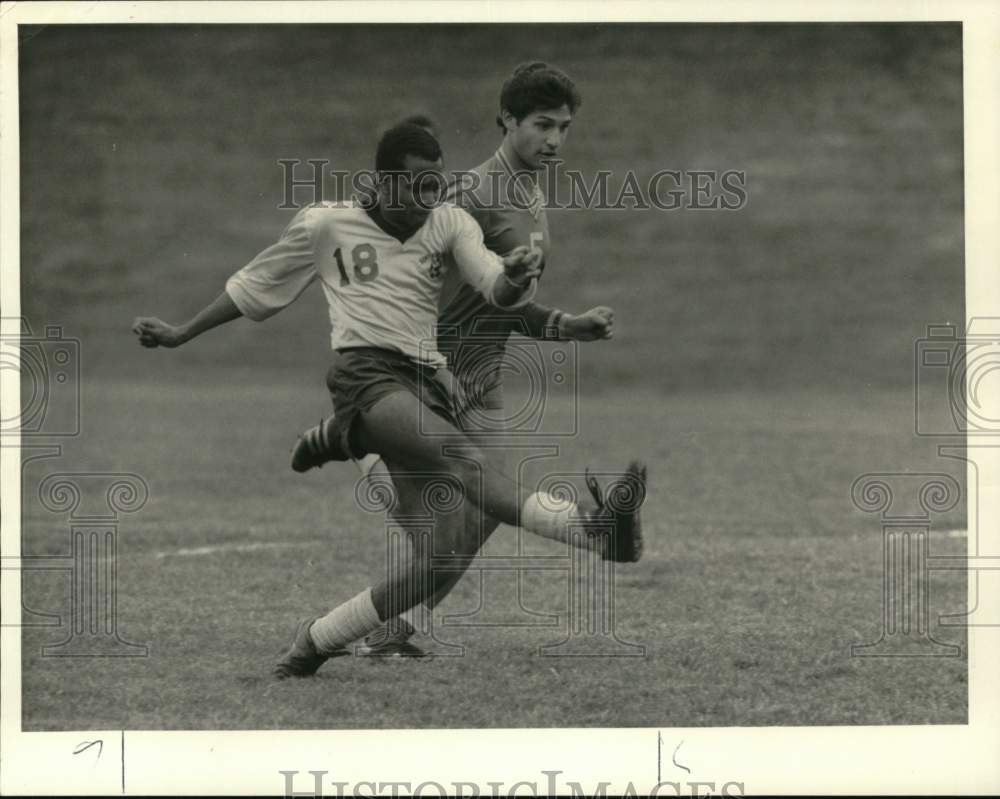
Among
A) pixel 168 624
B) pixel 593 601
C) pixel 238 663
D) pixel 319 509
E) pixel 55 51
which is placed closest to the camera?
pixel 238 663

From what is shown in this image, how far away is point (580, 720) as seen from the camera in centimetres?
463

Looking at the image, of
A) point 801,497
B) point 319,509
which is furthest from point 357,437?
point 801,497

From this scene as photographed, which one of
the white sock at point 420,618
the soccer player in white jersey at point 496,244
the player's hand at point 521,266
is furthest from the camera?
the white sock at point 420,618

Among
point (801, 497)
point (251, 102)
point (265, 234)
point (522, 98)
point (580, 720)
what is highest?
point (251, 102)

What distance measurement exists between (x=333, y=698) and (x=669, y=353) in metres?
12.0

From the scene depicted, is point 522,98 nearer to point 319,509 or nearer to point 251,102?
point 319,509

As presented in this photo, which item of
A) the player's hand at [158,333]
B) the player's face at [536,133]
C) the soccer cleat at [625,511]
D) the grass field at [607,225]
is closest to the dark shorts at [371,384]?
the player's hand at [158,333]

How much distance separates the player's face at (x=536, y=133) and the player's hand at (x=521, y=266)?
1.52ft

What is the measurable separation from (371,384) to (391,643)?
1167mm

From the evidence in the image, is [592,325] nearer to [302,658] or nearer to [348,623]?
[348,623]

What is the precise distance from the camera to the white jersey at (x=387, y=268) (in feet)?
15.0

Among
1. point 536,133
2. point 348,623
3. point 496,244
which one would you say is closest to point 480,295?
point 496,244

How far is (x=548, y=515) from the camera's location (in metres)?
4.36

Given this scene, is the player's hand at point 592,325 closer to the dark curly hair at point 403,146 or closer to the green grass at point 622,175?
the dark curly hair at point 403,146
